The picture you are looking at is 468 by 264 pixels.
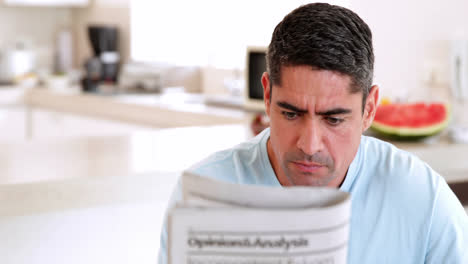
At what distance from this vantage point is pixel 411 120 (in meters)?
2.62

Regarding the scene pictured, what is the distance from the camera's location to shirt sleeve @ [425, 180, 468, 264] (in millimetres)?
1304

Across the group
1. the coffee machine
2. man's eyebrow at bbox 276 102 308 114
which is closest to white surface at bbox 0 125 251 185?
man's eyebrow at bbox 276 102 308 114

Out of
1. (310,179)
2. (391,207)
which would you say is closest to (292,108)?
(310,179)

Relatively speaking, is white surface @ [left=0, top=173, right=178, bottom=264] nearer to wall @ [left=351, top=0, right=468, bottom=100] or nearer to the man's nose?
the man's nose

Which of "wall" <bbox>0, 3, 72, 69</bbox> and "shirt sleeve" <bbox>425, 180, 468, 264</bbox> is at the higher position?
"wall" <bbox>0, 3, 72, 69</bbox>

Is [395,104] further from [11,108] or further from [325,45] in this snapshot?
[11,108]

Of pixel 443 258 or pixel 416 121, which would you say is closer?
pixel 443 258

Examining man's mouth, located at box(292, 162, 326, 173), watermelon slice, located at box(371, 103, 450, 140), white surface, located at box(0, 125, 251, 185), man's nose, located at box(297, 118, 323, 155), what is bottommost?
white surface, located at box(0, 125, 251, 185)

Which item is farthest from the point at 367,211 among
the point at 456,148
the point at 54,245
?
the point at 456,148

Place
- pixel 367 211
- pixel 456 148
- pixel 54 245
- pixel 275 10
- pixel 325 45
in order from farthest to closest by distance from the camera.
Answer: pixel 275 10 → pixel 456 148 → pixel 54 245 → pixel 367 211 → pixel 325 45

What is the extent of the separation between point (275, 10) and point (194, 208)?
324 centimetres

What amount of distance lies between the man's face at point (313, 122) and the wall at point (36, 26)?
15.7 ft

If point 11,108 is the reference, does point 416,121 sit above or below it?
above

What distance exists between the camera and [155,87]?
15.4 feet
